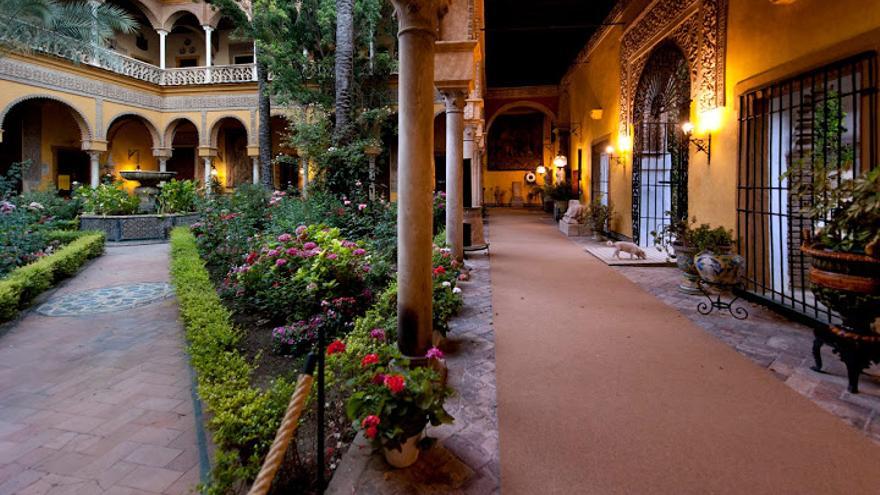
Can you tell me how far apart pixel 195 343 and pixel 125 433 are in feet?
3.22

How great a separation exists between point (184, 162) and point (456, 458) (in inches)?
1041

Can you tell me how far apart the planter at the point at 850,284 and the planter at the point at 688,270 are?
100 inches

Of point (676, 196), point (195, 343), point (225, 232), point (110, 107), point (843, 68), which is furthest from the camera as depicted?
point (110, 107)

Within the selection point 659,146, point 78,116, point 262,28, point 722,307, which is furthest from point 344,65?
point 78,116

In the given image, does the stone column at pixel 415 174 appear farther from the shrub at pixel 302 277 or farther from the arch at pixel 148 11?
the arch at pixel 148 11

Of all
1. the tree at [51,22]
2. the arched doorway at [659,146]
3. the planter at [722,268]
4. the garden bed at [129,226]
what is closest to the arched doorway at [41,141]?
the tree at [51,22]

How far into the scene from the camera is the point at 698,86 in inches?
289

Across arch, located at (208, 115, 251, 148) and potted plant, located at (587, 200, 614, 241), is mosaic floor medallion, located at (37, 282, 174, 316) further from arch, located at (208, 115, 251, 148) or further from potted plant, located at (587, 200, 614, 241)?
arch, located at (208, 115, 251, 148)

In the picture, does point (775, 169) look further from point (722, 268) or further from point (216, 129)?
point (216, 129)

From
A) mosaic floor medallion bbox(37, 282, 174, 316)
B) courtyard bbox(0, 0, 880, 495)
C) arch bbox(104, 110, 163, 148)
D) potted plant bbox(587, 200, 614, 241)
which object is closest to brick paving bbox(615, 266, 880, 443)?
courtyard bbox(0, 0, 880, 495)

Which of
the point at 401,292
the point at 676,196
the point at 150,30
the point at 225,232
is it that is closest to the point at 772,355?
the point at 401,292

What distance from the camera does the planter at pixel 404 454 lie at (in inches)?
90.7

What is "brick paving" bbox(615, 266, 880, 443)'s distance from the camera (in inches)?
122

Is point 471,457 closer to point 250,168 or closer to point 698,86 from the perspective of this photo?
point 698,86
